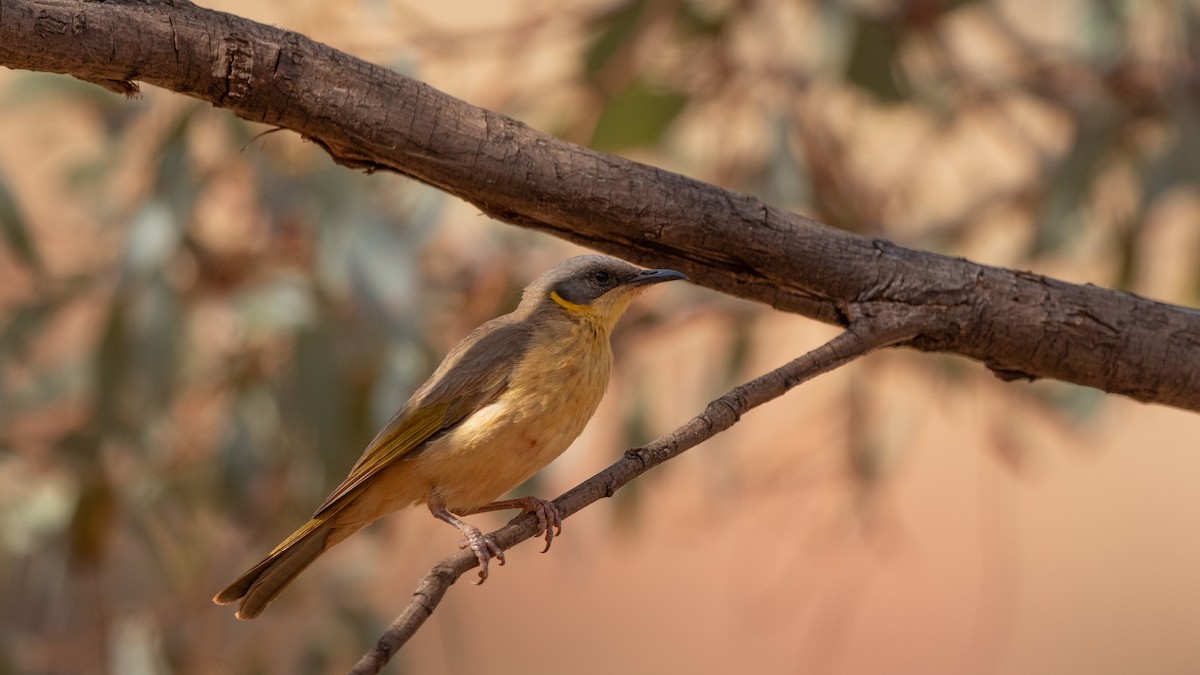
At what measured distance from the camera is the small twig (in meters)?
1.74

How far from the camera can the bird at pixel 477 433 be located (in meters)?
2.75

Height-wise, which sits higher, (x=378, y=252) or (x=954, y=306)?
(x=378, y=252)

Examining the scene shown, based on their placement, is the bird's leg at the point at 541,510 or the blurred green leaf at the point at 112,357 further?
the blurred green leaf at the point at 112,357

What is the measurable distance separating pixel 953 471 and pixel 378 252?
19.7 ft

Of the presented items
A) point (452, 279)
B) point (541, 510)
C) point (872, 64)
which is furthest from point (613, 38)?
point (541, 510)

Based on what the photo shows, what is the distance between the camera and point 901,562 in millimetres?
8453

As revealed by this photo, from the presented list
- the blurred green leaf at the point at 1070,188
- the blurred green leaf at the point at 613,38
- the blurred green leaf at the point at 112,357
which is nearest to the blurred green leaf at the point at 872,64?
the blurred green leaf at the point at 1070,188

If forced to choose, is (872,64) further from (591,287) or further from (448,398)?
(448,398)

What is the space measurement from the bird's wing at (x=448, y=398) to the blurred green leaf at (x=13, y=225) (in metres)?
1.67

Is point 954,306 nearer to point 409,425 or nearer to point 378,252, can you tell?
point 409,425

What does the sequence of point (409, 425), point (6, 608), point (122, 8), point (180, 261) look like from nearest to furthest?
point (122, 8) → point (409, 425) → point (180, 261) → point (6, 608)

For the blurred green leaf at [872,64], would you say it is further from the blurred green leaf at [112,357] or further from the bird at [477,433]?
the blurred green leaf at [112,357]

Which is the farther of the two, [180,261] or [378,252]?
[180,261]

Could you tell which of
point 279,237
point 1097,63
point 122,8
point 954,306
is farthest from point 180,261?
point 1097,63
